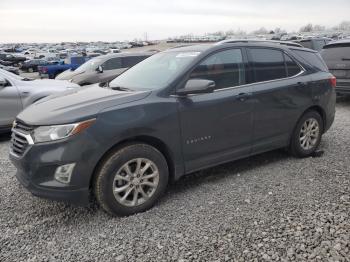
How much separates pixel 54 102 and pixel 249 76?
7.62ft

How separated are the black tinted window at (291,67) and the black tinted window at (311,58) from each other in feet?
0.71

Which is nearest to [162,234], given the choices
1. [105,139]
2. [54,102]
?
[105,139]

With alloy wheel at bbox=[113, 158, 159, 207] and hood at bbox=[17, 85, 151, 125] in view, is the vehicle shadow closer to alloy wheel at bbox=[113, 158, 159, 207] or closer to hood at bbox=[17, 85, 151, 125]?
alloy wheel at bbox=[113, 158, 159, 207]

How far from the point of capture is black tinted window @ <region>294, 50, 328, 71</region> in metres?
5.14

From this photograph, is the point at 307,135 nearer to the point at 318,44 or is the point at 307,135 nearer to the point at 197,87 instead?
the point at 197,87

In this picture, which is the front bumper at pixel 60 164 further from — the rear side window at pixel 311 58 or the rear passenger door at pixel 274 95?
the rear side window at pixel 311 58

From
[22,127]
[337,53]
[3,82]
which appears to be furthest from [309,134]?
[3,82]

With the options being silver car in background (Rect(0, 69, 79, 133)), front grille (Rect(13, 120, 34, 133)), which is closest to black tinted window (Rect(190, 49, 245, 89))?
front grille (Rect(13, 120, 34, 133))

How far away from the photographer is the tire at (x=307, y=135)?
5.03 meters

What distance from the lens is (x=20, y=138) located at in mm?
3566

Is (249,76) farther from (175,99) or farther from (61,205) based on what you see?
(61,205)

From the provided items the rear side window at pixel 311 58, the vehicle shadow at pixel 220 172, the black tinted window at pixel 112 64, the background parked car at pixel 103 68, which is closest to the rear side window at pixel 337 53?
the rear side window at pixel 311 58

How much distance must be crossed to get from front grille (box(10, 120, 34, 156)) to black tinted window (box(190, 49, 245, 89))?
1823mm

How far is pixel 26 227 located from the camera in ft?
11.5
